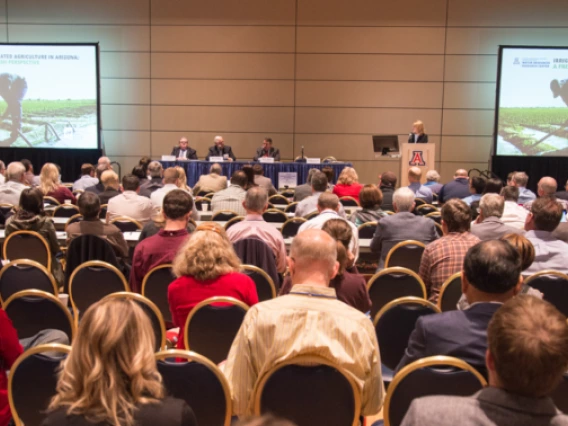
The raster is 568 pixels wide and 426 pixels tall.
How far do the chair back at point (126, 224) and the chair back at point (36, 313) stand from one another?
8.93ft

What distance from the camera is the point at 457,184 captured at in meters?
8.91

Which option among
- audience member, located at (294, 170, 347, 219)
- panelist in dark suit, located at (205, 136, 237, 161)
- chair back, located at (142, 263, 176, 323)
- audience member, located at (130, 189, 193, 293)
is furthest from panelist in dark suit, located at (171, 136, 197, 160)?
chair back, located at (142, 263, 176, 323)

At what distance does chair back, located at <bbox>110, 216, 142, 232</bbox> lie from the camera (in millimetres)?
5996

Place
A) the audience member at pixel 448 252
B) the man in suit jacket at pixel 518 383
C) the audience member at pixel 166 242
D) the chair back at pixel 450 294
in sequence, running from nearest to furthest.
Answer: the man in suit jacket at pixel 518 383 → the chair back at pixel 450 294 → the audience member at pixel 448 252 → the audience member at pixel 166 242

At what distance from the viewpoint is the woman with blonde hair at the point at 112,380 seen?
64.8 inches

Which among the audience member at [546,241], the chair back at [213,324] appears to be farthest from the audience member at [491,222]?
the chair back at [213,324]

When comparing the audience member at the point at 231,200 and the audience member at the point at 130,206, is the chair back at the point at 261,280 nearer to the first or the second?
the audience member at the point at 130,206

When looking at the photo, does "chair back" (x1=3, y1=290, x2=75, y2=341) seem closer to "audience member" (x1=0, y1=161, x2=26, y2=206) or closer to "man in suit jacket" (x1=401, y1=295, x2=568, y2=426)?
"man in suit jacket" (x1=401, y1=295, x2=568, y2=426)

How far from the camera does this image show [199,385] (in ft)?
7.68

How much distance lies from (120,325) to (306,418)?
3.07 feet

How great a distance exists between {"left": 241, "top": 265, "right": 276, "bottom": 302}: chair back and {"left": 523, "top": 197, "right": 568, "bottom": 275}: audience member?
1.87 metres

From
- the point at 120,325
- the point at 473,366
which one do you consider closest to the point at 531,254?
the point at 473,366

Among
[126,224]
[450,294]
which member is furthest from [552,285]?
[126,224]

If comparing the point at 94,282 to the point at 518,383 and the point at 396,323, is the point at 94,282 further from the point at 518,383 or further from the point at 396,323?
the point at 518,383
